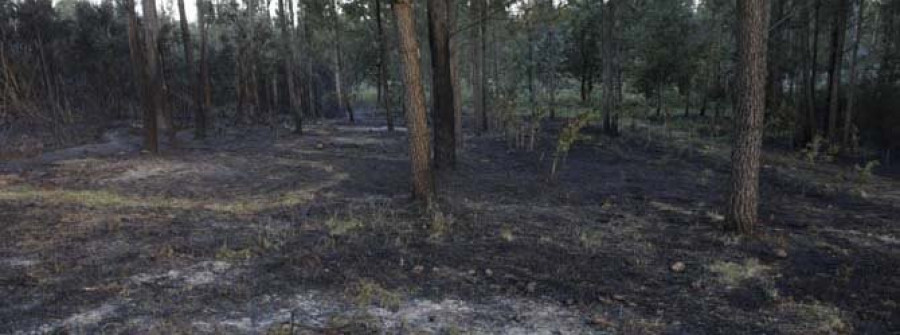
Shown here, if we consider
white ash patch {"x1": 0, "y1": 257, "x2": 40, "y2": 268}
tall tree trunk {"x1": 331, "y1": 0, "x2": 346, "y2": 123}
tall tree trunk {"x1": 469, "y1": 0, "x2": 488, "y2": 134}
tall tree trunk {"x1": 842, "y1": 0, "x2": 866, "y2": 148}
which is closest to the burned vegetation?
white ash patch {"x1": 0, "y1": 257, "x2": 40, "y2": 268}

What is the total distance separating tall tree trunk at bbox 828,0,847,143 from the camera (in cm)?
1520

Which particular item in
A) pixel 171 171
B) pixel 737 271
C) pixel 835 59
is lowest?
pixel 737 271

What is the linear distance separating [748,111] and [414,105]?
14.1 feet

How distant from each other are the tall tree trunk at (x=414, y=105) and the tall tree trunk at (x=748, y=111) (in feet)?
13.1

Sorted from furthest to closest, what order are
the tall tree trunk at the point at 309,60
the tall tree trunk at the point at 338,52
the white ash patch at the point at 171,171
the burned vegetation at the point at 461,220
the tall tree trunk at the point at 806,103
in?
the tall tree trunk at the point at 309,60 < the tall tree trunk at the point at 338,52 < the tall tree trunk at the point at 806,103 < the white ash patch at the point at 171,171 < the burned vegetation at the point at 461,220

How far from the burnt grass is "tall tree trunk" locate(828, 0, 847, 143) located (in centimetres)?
434

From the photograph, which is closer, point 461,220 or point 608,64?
point 461,220

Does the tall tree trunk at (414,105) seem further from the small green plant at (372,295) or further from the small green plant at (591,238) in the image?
the small green plant at (372,295)

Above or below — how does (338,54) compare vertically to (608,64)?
above

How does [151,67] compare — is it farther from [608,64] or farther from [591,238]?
[608,64]

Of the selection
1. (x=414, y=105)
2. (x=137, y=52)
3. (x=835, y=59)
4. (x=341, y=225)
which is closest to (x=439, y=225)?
(x=341, y=225)

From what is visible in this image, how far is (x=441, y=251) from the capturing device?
656 cm

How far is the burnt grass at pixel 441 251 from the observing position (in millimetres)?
4703

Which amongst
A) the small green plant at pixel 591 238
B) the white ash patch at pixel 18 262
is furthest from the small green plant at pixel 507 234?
the white ash patch at pixel 18 262
